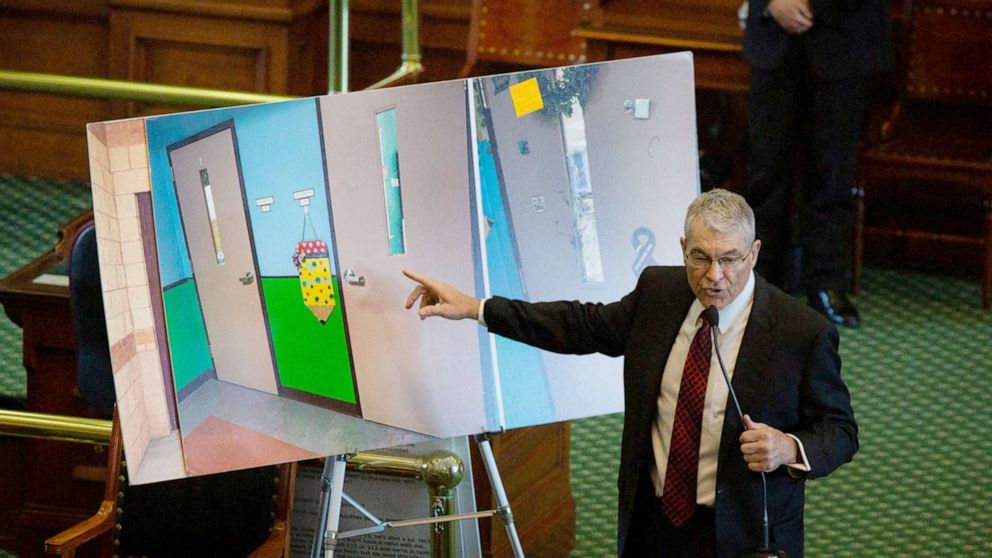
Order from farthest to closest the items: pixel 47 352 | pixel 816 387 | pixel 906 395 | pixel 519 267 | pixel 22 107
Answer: pixel 22 107 → pixel 906 395 → pixel 47 352 → pixel 519 267 → pixel 816 387

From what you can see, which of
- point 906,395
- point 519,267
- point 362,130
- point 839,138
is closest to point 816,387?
point 519,267

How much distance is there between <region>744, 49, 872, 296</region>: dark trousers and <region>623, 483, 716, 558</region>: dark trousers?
115 inches

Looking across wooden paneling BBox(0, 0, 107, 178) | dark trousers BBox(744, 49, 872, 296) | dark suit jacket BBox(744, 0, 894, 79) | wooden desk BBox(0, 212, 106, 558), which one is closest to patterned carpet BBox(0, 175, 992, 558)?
dark trousers BBox(744, 49, 872, 296)

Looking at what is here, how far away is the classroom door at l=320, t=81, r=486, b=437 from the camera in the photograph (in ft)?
9.70

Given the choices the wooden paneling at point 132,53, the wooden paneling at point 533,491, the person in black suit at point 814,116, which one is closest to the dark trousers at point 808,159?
the person in black suit at point 814,116

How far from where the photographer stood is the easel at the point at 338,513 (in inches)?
119

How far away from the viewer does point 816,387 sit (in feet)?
8.76

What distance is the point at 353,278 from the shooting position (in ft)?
9.83

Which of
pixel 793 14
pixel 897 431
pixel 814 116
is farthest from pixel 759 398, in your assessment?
pixel 814 116

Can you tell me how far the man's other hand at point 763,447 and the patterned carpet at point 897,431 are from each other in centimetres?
171

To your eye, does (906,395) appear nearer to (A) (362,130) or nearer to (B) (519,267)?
(B) (519,267)

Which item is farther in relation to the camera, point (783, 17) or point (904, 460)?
point (783, 17)

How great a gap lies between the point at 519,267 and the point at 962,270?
3764 millimetres

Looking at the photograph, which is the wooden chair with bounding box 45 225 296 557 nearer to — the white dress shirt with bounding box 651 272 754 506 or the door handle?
the door handle
